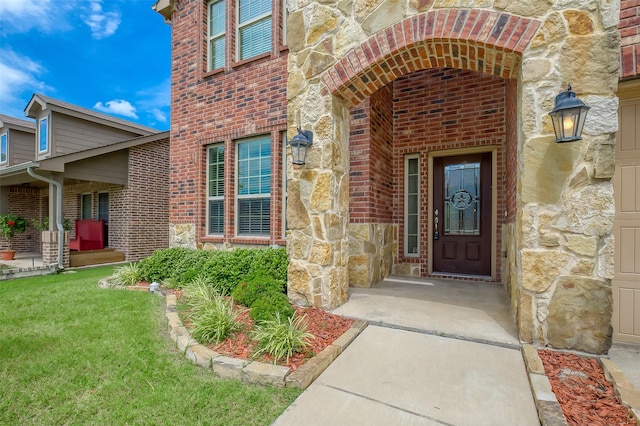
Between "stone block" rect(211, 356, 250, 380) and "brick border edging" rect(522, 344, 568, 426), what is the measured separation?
6.62 ft

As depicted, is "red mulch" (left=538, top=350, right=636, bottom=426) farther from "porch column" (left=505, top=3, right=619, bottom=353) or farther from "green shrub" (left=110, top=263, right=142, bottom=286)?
"green shrub" (left=110, top=263, right=142, bottom=286)

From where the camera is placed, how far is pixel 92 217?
10.2 metres

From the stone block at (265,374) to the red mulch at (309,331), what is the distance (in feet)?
0.34

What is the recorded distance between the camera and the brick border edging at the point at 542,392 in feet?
5.54

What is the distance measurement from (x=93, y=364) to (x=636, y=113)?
5.37 m

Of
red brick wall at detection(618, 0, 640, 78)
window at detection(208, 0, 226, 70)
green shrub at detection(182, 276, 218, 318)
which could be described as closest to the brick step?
green shrub at detection(182, 276, 218, 318)

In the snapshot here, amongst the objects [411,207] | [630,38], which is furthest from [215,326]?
[630,38]

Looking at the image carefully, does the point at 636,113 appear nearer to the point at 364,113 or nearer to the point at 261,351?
the point at 364,113

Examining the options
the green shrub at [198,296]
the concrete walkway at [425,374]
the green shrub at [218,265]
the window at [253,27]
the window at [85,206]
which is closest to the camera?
the concrete walkway at [425,374]

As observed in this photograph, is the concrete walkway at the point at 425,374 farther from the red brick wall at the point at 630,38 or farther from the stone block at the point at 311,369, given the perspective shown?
the red brick wall at the point at 630,38

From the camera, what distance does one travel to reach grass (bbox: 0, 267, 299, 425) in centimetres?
189

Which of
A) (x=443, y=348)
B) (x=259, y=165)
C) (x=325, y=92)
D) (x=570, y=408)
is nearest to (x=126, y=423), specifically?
(x=443, y=348)

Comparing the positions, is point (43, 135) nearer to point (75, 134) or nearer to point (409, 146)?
point (75, 134)

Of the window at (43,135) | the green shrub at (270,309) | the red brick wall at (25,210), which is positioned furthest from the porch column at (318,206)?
the red brick wall at (25,210)
